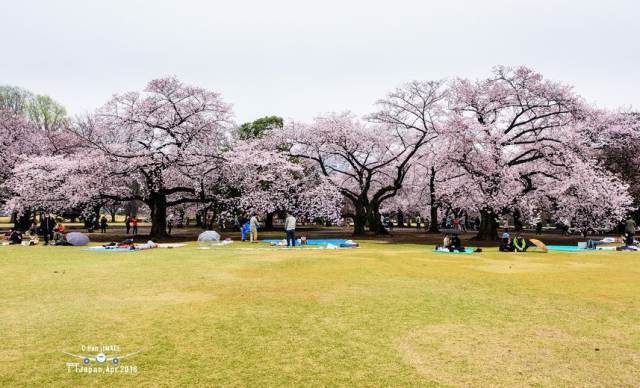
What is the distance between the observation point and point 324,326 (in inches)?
308

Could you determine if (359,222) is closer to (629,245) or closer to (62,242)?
(629,245)

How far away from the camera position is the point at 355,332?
745cm

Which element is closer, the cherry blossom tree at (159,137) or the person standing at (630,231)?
the person standing at (630,231)

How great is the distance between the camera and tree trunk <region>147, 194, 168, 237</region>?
33.1m

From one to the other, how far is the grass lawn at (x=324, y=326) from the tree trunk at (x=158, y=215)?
730 inches

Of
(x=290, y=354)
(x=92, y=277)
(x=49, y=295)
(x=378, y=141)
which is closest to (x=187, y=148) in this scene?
(x=378, y=141)

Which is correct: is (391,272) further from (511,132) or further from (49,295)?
(511,132)

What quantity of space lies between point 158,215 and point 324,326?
2828cm

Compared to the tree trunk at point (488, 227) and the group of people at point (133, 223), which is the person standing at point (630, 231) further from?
the group of people at point (133, 223)

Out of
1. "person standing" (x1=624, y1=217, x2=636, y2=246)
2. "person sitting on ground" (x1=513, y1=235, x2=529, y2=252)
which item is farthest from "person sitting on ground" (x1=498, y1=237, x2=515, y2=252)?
"person standing" (x1=624, y1=217, x2=636, y2=246)

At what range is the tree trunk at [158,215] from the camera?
33.1m

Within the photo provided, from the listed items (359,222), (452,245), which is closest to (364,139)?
(359,222)

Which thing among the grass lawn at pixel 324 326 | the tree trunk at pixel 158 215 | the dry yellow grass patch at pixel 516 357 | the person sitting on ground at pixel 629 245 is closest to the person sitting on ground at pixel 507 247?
the person sitting on ground at pixel 629 245

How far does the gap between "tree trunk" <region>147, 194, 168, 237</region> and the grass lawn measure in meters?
18.5
